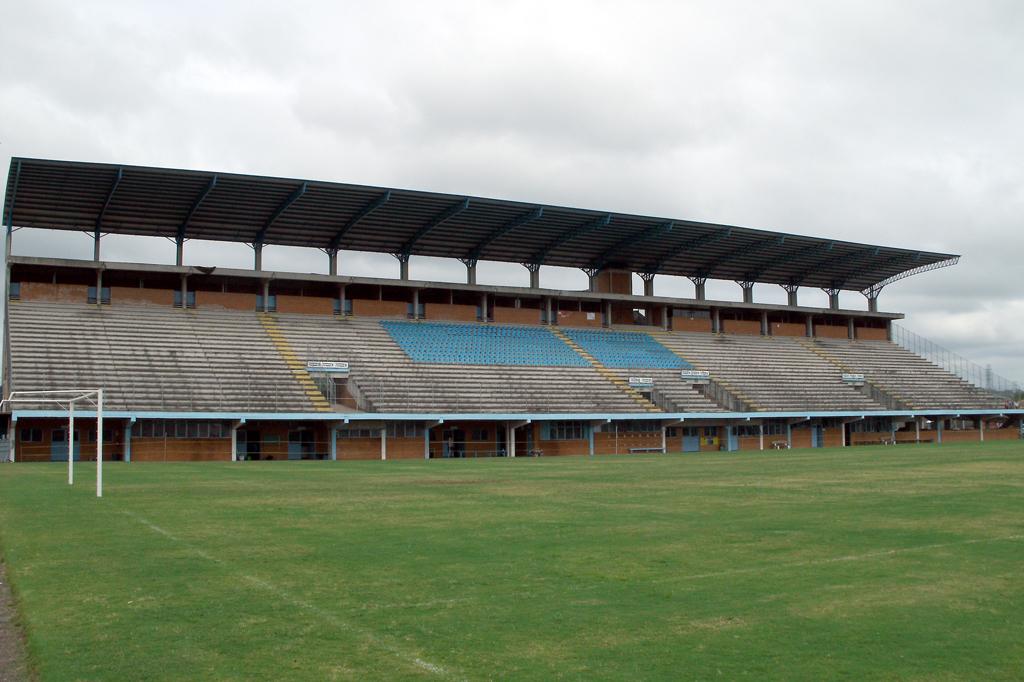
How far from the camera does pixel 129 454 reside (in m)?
44.3

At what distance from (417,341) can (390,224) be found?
25.6 feet

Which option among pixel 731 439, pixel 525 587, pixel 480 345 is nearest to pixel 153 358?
pixel 480 345

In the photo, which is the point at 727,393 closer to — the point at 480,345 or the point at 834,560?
the point at 480,345

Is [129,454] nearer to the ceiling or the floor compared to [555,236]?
nearer to the floor

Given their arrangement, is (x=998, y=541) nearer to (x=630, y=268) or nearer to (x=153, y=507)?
(x=153, y=507)

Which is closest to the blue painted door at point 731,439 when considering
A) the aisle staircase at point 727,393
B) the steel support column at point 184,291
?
the aisle staircase at point 727,393

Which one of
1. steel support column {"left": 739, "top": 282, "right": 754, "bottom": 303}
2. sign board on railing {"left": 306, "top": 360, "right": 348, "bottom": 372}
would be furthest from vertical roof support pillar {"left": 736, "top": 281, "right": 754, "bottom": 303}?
sign board on railing {"left": 306, "top": 360, "right": 348, "bottom": 372}

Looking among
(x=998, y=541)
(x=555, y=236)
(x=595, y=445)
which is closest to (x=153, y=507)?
(x=998, y=541)

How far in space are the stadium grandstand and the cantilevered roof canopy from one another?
17 centimetres

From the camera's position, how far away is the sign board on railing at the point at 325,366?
52.5 metres

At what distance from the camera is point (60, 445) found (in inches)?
1759

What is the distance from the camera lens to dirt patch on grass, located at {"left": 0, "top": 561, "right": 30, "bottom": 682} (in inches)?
286

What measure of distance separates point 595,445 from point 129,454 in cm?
2667

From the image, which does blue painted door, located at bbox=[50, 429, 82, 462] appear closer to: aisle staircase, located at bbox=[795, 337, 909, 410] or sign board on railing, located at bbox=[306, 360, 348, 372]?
sign board on railing, located at bbox=[306, 360, 348, 372]
